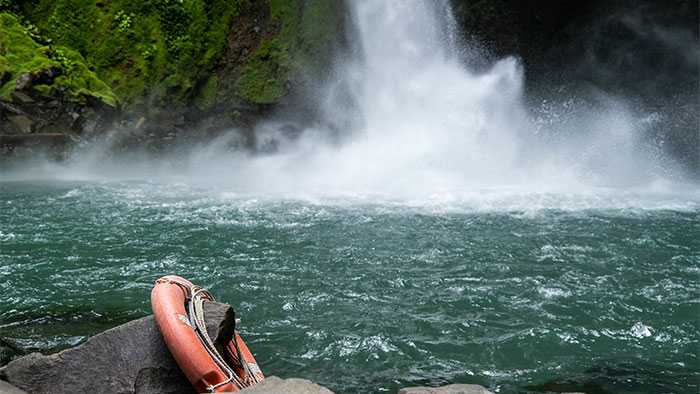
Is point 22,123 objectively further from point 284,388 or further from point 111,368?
point 284,388

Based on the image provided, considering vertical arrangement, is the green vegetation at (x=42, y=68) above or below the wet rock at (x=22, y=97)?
above

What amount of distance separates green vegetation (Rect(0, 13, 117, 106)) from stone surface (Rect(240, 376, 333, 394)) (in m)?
15.3

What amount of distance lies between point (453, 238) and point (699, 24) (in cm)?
1433

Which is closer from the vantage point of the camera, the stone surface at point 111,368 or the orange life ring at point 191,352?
the orange life ring at point 191,352

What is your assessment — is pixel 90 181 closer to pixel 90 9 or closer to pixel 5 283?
pixel 90 9

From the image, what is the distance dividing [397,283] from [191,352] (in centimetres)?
380

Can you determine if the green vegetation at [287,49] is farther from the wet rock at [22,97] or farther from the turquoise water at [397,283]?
the turquoise water at [397,283]

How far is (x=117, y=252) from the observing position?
8.27 m

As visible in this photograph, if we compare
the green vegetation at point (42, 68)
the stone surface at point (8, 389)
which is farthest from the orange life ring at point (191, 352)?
the green vegetation at point (42, 68)

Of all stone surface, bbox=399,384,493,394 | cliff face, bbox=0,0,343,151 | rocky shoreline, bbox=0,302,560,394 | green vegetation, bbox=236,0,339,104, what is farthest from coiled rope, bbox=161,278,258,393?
green vegetation, bbox=236,0,339,104

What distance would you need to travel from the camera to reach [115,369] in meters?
3.99

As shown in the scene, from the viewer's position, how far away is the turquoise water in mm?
5051

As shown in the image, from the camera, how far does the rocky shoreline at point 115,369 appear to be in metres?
3.88

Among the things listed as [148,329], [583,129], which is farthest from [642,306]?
[583,129]
